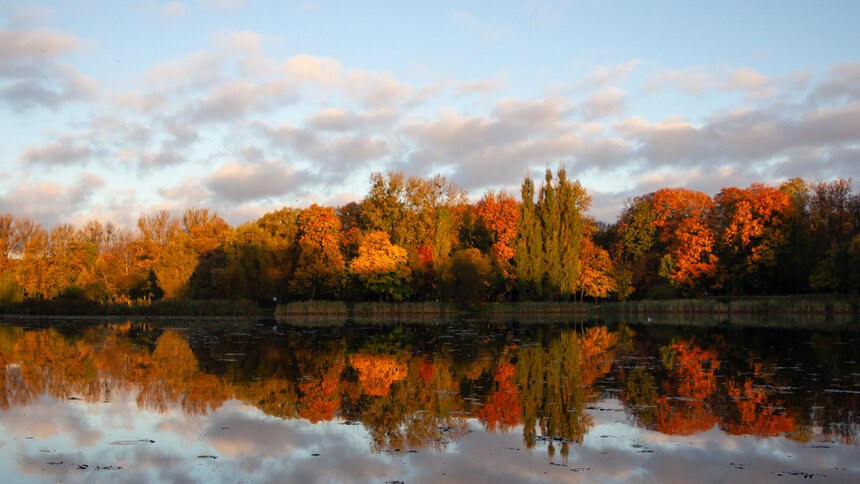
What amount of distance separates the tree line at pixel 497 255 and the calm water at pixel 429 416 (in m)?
29.3

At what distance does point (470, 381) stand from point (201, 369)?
7058mm

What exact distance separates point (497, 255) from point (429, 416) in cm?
4491

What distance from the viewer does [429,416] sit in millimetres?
10531

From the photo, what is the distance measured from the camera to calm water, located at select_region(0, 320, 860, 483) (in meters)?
7.69

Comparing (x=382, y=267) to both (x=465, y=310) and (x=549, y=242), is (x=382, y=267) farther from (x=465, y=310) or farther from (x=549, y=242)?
(x=549, y=242)

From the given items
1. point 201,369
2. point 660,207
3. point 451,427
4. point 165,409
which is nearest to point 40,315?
point 201,369

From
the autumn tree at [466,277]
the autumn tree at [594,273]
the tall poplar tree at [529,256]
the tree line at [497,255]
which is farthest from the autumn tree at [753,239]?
the autumn tree at [466,277]

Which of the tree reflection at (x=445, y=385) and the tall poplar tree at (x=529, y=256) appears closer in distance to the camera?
the tree reflection at (x=445, y=385)

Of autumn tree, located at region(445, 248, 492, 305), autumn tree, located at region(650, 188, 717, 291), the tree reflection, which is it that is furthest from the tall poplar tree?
the tree reflection

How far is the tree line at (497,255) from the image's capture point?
49375 millimetres

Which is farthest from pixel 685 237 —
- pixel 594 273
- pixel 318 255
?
pixel 318 255

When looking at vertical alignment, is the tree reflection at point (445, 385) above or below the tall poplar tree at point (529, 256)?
below

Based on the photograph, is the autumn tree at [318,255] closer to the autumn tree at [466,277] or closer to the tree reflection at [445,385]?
the autumn tree at [466,277]

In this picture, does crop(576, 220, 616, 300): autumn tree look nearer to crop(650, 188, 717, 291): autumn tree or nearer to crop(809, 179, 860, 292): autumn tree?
crop(650, 188, 717, 291): autumn tree
